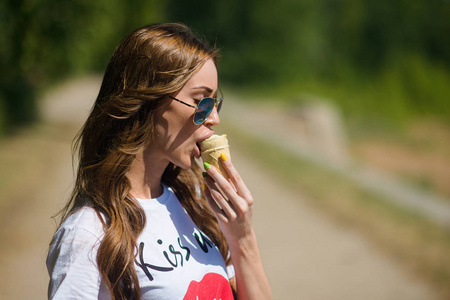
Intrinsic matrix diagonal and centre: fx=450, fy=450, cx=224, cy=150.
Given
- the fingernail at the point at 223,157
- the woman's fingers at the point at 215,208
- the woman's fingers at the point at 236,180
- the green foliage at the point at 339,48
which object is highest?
the green foliage at the point at 339,48

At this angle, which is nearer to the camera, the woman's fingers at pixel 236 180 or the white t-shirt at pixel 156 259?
the white t-shirt at pixel 156 259

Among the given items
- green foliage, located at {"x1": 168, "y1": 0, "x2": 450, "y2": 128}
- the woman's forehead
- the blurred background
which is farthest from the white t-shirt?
green foliage, located at {"x1": 168, "y1": 0, "x2": 450, "y2": 128}

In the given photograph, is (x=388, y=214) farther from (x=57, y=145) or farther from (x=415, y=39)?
(x=415, y=39)

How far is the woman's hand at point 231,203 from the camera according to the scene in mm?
1862

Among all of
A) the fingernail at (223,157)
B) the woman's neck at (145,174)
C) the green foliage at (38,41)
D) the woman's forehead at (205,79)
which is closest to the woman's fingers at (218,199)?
the fingernail at (223,157)

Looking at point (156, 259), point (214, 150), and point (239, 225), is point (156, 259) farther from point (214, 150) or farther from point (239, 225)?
point (214, 150)

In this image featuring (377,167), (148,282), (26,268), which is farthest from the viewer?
(377,167)

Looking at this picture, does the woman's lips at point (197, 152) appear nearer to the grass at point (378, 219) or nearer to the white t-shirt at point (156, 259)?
the white t-shirt at point (156, 259)

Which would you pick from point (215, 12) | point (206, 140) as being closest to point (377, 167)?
point (206, 140)

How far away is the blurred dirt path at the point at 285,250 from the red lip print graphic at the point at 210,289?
219 centimetres

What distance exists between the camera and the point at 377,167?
13578mm

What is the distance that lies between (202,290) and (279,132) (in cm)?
1357

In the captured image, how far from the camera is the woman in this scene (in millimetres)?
1627

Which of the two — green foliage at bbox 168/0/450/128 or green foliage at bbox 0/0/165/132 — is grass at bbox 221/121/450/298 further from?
green foliage at bbox 168/0/450/128
